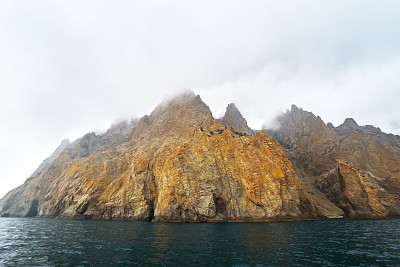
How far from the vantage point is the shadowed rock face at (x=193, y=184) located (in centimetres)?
6925

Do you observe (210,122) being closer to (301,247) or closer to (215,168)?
(215,168)

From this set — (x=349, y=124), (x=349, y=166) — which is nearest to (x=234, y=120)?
(x=349, y=166)

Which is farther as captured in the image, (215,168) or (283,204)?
(215,168)

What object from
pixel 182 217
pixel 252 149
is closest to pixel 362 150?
pixel 252 149

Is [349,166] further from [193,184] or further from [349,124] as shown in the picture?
[349,124]

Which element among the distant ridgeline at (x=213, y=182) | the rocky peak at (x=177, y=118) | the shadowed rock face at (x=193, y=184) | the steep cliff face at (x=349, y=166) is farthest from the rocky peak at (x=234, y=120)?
the shadowed rock face at (x=193, y=184)

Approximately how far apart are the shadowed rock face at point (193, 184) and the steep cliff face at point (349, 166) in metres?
16.9

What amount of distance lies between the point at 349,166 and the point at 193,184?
67.0 meters

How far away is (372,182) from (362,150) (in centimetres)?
4219

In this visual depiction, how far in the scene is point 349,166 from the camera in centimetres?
8788

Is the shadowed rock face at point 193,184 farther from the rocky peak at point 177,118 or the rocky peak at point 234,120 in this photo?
the rocky peak at point 234,120

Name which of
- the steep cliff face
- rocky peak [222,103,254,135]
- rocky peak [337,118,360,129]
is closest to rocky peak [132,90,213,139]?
rocky peak [222,103,254,135]

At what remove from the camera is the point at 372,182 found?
8519 centimetres

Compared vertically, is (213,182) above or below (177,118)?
below
